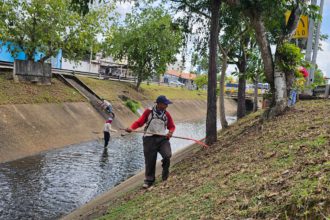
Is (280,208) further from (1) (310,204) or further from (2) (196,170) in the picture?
(2) (196,170)

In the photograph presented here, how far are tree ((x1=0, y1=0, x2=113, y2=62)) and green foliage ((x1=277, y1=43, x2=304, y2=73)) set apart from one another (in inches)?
656

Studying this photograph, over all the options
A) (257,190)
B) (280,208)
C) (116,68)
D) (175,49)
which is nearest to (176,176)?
(257,190)

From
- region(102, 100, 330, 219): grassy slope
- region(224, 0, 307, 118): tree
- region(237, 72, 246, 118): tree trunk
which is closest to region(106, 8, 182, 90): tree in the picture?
region(237, 72, 246, 118): tree trunk

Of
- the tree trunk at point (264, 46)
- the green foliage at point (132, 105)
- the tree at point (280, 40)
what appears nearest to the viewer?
the tree at point (280, 40)

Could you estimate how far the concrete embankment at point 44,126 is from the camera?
16.5 m

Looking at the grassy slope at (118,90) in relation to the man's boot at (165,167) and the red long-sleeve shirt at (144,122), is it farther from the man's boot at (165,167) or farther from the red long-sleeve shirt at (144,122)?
the man's boot at (165,167)

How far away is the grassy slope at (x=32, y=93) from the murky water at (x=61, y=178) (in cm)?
496

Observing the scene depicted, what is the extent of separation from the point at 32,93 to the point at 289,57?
57.0 ft

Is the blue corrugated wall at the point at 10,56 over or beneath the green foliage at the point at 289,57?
over

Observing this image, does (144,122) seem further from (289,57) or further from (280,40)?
(280,40)

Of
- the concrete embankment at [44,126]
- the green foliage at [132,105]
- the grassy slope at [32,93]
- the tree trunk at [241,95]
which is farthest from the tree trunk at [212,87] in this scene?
the green foliage at [132,105]

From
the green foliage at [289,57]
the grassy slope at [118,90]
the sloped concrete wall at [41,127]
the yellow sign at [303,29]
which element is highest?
the yellow sign at [303,29]

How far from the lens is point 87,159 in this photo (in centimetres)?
1614

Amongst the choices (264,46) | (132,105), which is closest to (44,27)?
(132,105)
